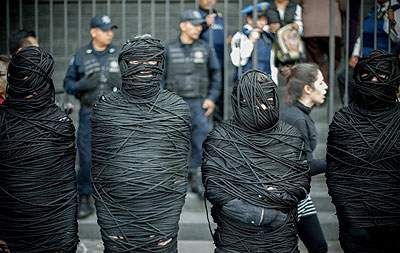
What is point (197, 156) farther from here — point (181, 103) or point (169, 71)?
point (181, 103)

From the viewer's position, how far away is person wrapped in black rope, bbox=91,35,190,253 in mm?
3328

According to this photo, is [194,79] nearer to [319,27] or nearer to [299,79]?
[299,79]

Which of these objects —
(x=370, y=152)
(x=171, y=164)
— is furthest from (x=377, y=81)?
(x=171, y=164)

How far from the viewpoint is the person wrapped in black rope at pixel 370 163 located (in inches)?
136

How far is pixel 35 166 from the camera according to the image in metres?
3.37

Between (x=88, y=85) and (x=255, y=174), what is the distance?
2463 mm

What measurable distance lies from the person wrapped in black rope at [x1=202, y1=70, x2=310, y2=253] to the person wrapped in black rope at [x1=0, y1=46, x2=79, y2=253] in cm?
79

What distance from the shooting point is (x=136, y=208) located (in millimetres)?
3332

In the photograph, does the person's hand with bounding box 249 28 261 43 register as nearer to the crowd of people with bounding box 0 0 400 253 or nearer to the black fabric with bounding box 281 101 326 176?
the black fabric with bounding box 281 101 326 176

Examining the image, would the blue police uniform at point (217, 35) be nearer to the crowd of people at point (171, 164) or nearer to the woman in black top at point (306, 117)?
the woman in black top at point (306, 117)

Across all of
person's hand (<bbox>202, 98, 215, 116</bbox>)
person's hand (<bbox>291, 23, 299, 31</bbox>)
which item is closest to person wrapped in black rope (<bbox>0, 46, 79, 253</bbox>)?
person's hand (<bbox>202, 98, 215, 116</bbox>)

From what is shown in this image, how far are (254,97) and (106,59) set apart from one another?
2.41 meters

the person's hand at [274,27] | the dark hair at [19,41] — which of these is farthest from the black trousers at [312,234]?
the dark hair at [19,41]

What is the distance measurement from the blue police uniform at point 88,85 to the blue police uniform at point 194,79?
49 centimetres
